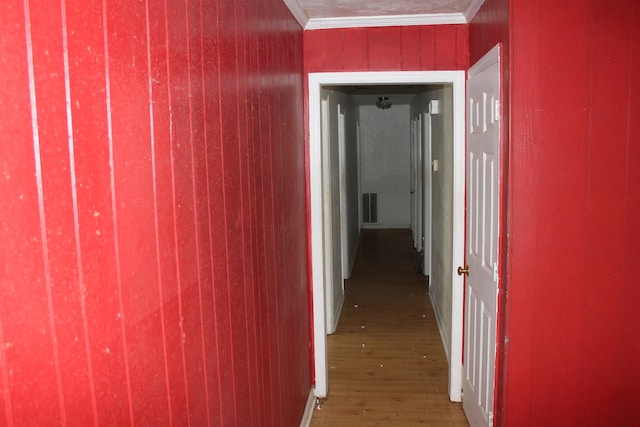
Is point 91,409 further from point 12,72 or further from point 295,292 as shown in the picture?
point 295,292

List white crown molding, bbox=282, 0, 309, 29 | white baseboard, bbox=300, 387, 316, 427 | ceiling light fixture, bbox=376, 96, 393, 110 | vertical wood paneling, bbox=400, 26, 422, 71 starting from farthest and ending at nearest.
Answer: ceiling light fixture, bbox=376, 96, 393, 110, vertical wood paneling, bbox=400, 26, 422, 71, white baseboard, bbox=300, 387, 316, 427, white crown molding, bbox=282, 0, 309, 29

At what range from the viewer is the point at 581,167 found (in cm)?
238

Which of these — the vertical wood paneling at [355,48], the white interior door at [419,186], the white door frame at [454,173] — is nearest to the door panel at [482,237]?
the white door frame at [454,173]

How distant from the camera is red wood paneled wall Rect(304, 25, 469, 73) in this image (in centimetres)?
338

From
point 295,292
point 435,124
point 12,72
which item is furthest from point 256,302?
point 435,124

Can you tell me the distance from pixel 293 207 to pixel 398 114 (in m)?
7.40

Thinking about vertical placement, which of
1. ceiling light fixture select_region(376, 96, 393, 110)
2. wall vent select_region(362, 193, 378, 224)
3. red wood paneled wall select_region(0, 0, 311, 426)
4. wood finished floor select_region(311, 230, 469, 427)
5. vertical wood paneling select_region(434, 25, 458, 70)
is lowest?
wood finished floor select_region(311, 230, 469, 427)

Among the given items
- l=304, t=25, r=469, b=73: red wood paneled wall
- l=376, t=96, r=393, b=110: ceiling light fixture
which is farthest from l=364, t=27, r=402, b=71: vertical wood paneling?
l=376, t=96, r=393, b=110: ceiling light fixture

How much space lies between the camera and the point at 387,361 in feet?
14.1

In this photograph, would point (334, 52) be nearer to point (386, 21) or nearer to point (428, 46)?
point (386, 21)

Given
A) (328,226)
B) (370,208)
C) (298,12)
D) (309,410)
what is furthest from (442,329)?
(370,208)

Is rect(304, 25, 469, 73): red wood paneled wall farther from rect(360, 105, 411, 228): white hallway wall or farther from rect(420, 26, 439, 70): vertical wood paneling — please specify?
rect(360, 105, 411, 228): white hallway wall

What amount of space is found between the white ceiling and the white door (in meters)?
0.38

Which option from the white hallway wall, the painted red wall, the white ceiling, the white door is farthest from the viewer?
the white hallway wall
